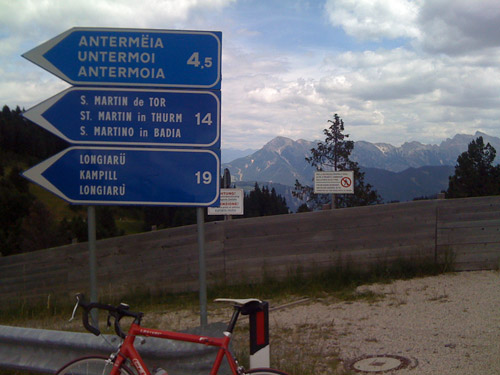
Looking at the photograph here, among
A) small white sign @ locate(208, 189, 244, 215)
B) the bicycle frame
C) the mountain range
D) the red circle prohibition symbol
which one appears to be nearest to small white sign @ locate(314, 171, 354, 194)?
the red circle prohibition symbol

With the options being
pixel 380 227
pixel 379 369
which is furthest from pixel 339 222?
pixel 379 369

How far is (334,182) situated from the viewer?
15.4 m

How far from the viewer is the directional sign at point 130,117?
5.14 meters

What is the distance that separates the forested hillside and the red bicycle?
29.5m

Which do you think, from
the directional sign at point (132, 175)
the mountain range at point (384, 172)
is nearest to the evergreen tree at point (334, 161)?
the directional sign at point (132, 175)

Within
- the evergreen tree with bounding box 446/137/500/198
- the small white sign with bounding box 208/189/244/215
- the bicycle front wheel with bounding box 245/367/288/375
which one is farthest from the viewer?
the evergreen tree with bounding box 446/137/500/198

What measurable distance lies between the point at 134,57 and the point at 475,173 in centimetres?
3094

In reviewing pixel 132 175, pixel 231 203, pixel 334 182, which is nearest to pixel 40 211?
pixel 231 203

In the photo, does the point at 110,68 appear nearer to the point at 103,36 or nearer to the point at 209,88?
the point at 103,36

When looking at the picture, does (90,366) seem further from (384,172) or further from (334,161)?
(384,172)

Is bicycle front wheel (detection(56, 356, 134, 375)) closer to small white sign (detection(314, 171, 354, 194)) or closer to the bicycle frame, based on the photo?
the bicycle frame

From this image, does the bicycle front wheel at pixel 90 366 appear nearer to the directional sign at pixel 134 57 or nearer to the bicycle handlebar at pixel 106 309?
the bicycle handlebar at pixel 106 309

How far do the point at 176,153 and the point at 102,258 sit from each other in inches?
302

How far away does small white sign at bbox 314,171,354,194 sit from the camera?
50.3 ft
